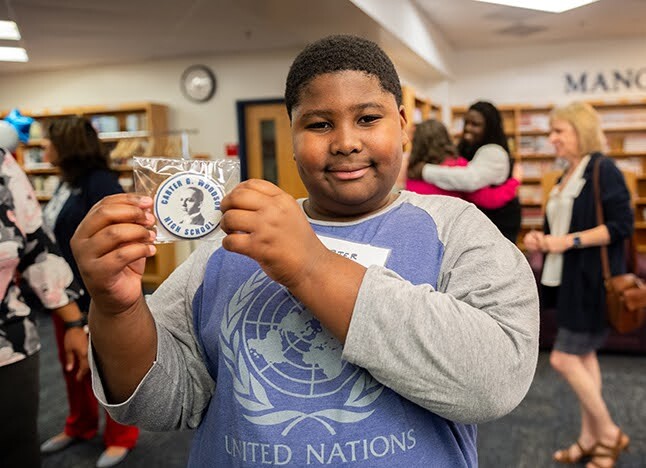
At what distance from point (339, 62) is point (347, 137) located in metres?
0.10

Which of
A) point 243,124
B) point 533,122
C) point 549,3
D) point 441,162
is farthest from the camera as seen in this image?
point 533,122

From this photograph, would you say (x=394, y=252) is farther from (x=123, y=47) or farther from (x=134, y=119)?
(x=134, y=119)

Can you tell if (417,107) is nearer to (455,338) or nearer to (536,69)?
(536,69)

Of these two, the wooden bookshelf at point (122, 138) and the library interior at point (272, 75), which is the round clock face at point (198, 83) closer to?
the library interior at point (272, 75)

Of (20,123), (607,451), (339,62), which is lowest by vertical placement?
(607,451)

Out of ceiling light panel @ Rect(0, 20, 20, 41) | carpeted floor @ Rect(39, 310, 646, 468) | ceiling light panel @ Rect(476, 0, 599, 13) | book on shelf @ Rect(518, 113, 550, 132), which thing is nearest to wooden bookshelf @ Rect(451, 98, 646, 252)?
book on shelf @ Rect(518, 113, 550, 132)

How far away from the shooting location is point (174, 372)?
82 cm

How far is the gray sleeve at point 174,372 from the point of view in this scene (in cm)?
79

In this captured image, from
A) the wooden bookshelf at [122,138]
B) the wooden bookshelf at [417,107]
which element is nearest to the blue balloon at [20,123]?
the wooden bookshelf at [417,107]

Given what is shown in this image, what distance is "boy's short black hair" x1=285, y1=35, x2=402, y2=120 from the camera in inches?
30.4

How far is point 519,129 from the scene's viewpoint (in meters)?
8.69

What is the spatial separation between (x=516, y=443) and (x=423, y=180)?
1.40 m

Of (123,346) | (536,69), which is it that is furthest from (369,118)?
(536,69)

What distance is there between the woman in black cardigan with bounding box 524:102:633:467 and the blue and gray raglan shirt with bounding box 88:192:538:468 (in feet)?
6.40
